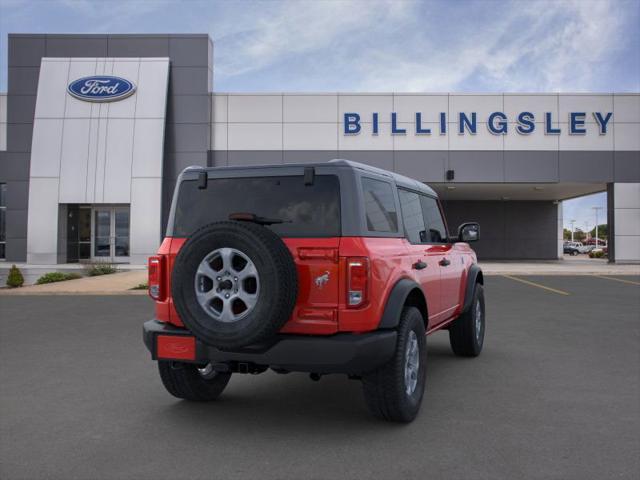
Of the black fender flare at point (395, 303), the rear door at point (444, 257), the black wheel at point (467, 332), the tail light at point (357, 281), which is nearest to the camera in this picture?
the tail light at point (357, 281)

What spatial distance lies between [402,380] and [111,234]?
25.6m

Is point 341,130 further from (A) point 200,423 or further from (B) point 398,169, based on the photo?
(A) point 200,423

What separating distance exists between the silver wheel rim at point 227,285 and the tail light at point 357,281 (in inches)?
24.1

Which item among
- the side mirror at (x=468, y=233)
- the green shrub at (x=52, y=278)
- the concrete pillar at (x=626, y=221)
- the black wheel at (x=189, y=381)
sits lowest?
the black wheel at (x=189, y=381)

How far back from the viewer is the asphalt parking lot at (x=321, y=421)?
140 inches

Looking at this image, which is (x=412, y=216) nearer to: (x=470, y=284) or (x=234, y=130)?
(x=470, y=284)

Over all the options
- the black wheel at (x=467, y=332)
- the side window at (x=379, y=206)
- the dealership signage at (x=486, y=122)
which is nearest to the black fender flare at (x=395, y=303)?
the side window at (x=379, y=206)

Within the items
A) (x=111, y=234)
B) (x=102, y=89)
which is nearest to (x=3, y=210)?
(x=111, y=234)

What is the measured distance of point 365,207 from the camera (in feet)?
13.8

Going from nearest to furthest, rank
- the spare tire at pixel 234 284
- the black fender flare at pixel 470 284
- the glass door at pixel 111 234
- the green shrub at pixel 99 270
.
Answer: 1. the spare tire at pixel 234 284
2. the black fender flare at pixel 470 284
3. the green shrub at pixel 99 270
4. the glass door at pixel 111 234

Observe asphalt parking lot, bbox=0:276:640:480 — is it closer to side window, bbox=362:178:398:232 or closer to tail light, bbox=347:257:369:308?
tail light, bbox=347:257:369:308

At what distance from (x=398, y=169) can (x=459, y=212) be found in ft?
38.7

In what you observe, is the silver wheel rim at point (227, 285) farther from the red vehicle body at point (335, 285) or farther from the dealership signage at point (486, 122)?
the dealership signage at point (486, 122)

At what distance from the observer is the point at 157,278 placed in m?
4.43
